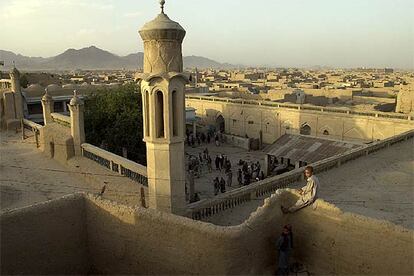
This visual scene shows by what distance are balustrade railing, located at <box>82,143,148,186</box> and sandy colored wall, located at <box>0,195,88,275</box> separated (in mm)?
4582

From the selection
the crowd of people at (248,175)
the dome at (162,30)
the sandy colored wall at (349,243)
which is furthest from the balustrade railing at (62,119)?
the sandy colored wall at (349,243)

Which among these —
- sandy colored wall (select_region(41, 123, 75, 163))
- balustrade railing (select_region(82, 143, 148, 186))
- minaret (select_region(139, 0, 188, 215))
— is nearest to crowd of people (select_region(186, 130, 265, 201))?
balustrade railing (select_region(82, 143, 148, 186))

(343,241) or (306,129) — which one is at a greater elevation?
(343,241)

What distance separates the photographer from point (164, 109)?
29.9ft

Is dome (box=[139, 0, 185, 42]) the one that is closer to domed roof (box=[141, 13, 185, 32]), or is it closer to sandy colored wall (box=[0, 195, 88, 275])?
domed roof (box=[141, 13, 185, 32])

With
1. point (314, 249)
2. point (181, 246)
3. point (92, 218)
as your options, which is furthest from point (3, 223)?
point (314, 249)

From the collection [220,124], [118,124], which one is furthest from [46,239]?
[220,124]

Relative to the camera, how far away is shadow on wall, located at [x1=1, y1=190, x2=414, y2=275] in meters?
6.58

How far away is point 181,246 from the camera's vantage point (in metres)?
6.93

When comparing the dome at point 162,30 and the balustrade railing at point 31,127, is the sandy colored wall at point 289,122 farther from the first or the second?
the dome at point 162,30

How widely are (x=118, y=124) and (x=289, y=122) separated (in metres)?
16.5

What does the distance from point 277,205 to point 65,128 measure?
49.7 feet

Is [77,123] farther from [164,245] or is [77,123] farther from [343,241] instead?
[343,241]

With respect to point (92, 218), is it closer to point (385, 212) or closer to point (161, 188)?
point (161, 188)
